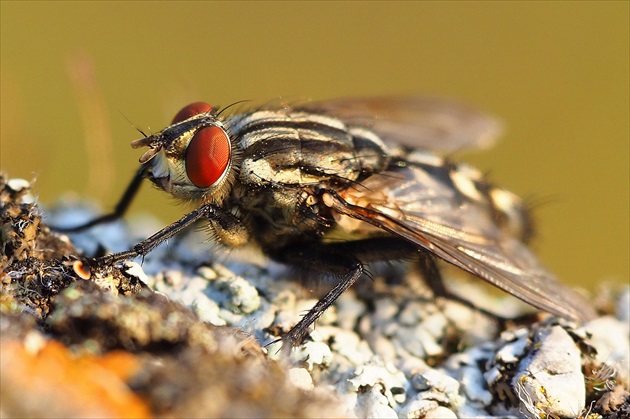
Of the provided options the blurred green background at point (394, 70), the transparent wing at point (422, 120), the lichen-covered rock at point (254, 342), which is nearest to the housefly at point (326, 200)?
the lichen-covered rock at point (254, 342)

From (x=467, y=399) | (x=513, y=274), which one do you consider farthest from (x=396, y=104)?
(x=467, y=399)

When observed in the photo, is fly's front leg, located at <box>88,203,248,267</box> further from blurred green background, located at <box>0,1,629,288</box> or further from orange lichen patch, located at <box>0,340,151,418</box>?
blurred green background, located at <box>0,1,629,288</box>

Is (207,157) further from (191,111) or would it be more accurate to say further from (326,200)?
(326,200)

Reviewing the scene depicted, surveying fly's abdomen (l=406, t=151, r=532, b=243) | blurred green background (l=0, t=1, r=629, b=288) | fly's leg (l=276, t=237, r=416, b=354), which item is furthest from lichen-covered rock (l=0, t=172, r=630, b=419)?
blurred green background (l=0, t=1, r=629, b=288)

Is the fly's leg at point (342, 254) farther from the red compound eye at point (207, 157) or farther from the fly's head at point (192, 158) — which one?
the red compound eye at point (207, 157)

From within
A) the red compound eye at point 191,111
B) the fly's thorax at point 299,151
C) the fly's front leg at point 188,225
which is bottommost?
the fly's front leg at point 188,225

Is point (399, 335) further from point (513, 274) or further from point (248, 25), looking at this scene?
point (248, 25)
